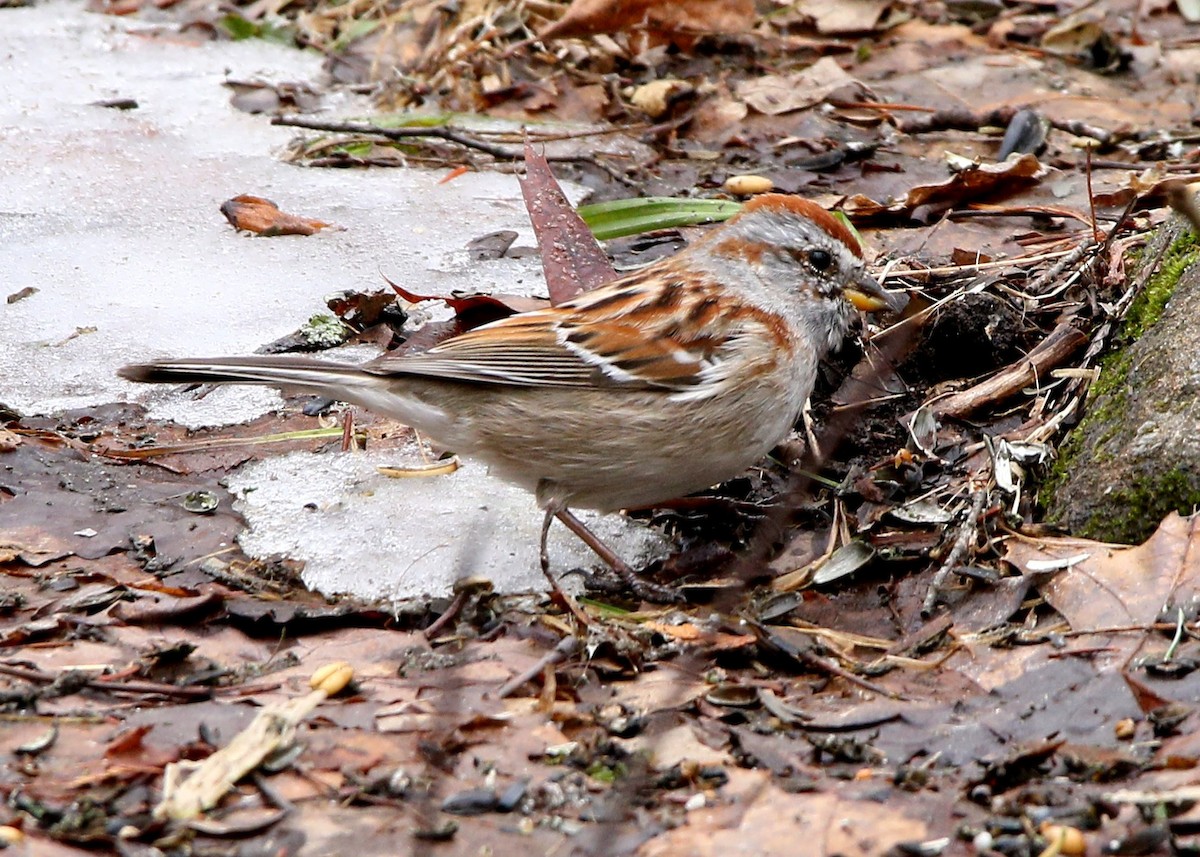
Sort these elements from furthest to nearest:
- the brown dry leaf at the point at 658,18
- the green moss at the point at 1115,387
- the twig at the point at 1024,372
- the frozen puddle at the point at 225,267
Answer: the brown dry leaf at the point at 658,18
the twig at the point at 1024,372
the frozen puddle at the point at 225,267
the green moss at the point at 1115,387

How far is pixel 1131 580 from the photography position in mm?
3803

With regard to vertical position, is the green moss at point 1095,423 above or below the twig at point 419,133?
below

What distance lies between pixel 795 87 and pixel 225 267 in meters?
3.38

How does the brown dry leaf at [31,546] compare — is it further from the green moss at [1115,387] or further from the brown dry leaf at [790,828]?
the green moss at [1115,387]

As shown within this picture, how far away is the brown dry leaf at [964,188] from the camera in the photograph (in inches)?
248

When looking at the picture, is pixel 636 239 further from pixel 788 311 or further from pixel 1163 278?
pixel 1163 278

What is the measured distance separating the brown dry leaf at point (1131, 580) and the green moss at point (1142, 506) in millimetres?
87

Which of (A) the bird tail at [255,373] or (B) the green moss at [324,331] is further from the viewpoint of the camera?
(B) the green moss at [324,331]

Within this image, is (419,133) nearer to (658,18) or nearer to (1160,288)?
(658,18)

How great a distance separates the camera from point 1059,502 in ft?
14.1

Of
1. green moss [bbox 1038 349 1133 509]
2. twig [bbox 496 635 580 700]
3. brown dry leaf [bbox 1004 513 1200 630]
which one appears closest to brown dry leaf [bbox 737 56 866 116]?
green moss [bbox 1038 349 1133 509]

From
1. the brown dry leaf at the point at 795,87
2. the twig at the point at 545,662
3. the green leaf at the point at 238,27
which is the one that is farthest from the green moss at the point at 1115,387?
the green leaf at the point at 238,27

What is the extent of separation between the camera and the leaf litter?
3070mm

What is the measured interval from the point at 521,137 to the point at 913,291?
2.83 m
